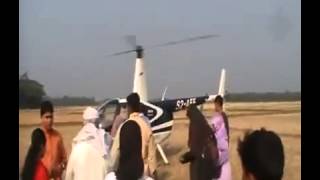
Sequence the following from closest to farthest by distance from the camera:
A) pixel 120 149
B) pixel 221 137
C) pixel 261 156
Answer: pixel 261 156 < pixel 120 149 < pixel 221 137

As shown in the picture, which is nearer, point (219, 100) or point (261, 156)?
point (261, 156)

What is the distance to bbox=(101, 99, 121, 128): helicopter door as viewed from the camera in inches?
142

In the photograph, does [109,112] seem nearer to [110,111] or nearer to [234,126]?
[110,111]

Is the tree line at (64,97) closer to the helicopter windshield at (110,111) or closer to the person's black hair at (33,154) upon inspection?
the helicopter windshield at (110,111)

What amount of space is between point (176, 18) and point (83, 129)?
3.04ft

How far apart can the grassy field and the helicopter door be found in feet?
0.51

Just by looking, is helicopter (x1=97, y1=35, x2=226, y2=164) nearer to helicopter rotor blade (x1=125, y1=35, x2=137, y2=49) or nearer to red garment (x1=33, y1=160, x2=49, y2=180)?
helicopter rotor blade (x1=125, y1=35, x2=137, y2=49)

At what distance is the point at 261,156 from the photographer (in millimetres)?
1787

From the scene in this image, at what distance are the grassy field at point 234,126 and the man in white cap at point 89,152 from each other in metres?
0.05

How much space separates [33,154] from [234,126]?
1.31 m

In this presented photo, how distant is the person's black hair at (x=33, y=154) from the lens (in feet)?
12.1

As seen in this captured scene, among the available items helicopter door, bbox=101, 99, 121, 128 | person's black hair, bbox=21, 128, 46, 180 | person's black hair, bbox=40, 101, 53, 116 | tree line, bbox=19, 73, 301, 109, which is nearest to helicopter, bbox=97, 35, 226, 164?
helicopter door, bbox=101, 99, 121, 128

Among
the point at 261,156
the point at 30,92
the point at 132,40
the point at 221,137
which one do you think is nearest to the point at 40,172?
the point at 30,92

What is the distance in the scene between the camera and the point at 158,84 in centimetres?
367
